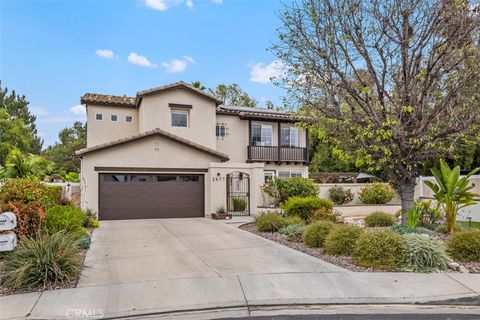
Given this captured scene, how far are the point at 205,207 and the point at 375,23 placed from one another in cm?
1209

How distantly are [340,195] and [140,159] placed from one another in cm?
1196

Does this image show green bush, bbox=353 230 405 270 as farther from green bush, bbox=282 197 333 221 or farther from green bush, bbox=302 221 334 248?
green bush, bbox=282 197 333 221

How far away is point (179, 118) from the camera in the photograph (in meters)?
23.0

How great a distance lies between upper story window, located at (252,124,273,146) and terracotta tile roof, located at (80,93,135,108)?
8.38m

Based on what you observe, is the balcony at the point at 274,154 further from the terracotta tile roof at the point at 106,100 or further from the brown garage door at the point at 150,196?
the terracotta tile roof at the point at 106,100

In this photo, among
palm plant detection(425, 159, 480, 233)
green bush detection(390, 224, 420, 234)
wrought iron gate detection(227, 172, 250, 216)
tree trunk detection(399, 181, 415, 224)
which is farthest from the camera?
wrought iron gate detection(227, 172, 250, 216)

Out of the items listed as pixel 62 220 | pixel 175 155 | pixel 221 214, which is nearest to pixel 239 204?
pixel 221 214

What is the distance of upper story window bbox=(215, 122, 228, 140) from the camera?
25.0 m

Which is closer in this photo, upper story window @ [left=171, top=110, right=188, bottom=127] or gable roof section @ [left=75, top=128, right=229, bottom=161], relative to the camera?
gable roof section @ [left=75, top=128, right=229, bottom=161]

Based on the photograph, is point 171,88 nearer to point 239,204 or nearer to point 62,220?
point 239,204

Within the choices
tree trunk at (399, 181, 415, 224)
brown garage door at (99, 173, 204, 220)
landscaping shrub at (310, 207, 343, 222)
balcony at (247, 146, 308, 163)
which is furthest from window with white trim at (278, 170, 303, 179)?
tree trunk at (399, 181, 415, 224)

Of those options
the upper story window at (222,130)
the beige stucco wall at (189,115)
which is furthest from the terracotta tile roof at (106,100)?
the upper story window at (222,130)

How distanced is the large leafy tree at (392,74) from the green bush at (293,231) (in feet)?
9.56

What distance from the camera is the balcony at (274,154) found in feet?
82.2
